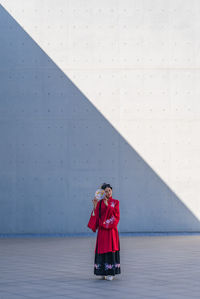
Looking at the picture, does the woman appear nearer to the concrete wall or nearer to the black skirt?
the black skirt

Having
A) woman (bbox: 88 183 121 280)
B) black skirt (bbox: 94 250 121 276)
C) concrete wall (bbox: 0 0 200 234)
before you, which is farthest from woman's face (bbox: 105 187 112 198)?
concrete wall (bbox: 0 0 200 234)

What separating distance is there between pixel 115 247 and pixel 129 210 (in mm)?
10280

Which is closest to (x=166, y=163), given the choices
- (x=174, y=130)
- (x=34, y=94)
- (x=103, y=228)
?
(x=174, y=130)

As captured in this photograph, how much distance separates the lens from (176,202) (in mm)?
19781

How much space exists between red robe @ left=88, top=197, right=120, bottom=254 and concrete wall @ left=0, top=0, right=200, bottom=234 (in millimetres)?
10046

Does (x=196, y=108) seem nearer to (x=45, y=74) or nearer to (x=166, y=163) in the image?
(x=166, y=163)

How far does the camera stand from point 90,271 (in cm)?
1041

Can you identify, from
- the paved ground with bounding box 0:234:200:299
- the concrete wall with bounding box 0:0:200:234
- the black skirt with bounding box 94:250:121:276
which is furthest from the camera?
the concrete wall with bounding box 0:0:200:234

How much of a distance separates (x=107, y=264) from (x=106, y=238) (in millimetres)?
419

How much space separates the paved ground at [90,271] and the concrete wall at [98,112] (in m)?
2.72

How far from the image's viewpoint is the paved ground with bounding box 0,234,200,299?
25.9 ft

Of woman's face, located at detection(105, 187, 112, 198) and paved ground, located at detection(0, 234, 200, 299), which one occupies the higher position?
woman's face, located at detection(105, 187, 112, 198)

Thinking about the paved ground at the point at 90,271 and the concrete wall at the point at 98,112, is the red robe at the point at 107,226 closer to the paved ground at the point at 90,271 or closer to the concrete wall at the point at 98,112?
the paved ground at the point at 90,271

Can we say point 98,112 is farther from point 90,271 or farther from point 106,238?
point 106,238
